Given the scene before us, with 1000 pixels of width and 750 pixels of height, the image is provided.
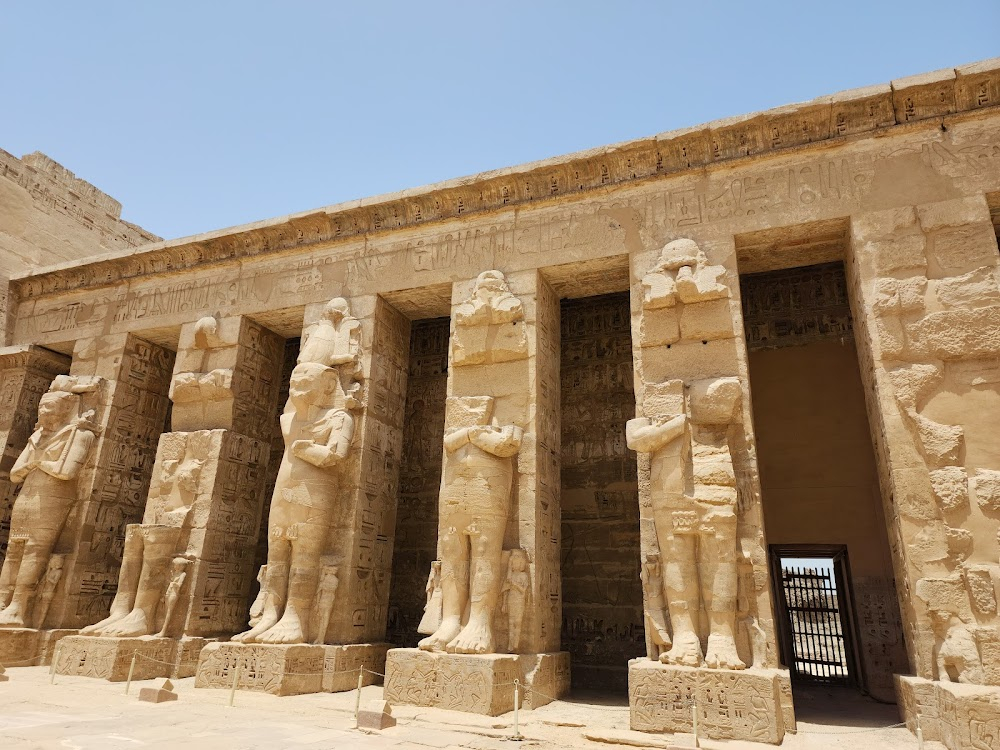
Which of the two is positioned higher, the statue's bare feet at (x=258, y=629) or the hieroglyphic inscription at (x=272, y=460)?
the hieroglyphic inscription at (x=272, y=460)

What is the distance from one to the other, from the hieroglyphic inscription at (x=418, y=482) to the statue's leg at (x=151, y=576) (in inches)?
98.9

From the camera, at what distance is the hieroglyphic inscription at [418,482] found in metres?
8.52

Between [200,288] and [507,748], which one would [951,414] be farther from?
[200,288]

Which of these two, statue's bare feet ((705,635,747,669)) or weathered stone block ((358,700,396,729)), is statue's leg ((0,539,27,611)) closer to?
weathered stone block ((358,700,396,729))

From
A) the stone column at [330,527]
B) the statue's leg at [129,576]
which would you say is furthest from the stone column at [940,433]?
the statue's leg at [129,576]

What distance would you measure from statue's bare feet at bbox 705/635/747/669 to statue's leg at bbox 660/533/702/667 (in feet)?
0.31

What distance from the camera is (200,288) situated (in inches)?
331

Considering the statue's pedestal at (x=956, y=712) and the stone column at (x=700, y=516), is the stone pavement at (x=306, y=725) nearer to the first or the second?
the statue's pedestal at (x=956, y=712)

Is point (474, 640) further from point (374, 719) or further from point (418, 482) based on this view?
point (418, 482)

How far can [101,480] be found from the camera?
808 centimetres

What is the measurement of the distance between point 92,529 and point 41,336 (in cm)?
304

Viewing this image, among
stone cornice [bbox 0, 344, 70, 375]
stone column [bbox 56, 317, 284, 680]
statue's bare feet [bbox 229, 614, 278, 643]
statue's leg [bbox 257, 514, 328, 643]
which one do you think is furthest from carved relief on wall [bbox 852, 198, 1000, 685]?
stone cornice [bbox 0, 344, 70, 375]

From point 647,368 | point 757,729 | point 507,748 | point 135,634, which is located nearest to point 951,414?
point 647,368

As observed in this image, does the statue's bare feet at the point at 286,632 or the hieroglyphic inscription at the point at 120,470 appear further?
the hieroglyphic inscription at the point at 120,470
